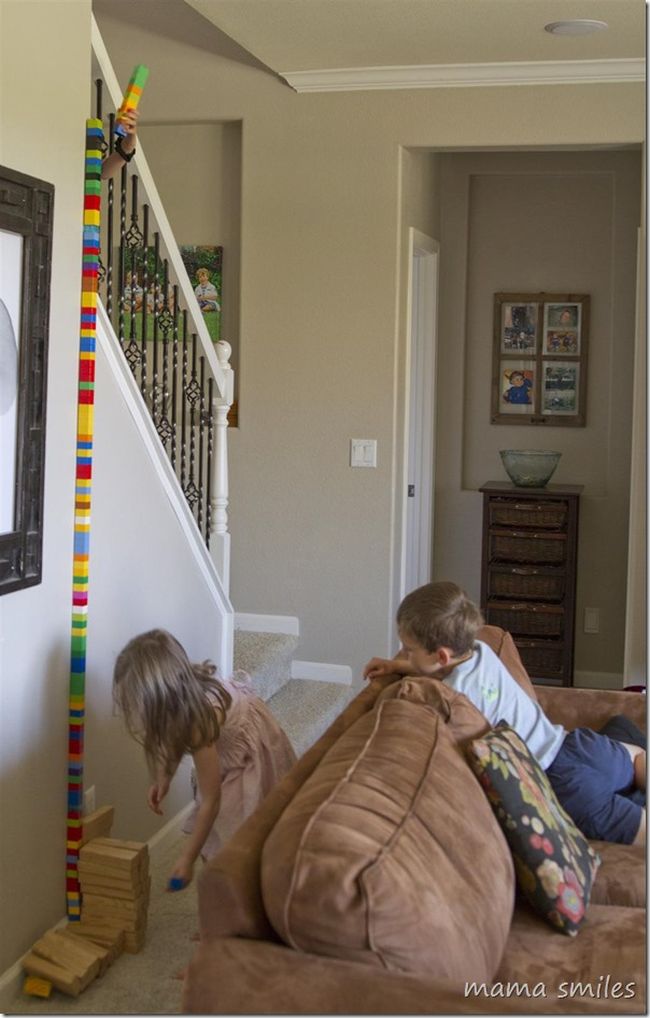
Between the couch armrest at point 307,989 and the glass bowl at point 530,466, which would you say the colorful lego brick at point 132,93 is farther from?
the glass bowl at point 530,466

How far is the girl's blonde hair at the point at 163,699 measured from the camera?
2672 millimetres

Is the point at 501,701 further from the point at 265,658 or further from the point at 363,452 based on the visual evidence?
the point at 363,452

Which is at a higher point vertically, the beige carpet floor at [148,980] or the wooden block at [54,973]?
the wooden block at [54,973]

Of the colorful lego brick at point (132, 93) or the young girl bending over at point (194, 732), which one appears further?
the colorful lego brick at point (132, 93)

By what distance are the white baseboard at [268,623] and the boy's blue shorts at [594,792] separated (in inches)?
101

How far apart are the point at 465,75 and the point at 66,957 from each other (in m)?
3.82

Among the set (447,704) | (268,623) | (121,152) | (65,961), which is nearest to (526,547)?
(268,623)

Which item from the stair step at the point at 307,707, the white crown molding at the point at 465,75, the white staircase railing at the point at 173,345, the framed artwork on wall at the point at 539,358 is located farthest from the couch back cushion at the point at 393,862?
the framed artwork on wall at the point at 539,358

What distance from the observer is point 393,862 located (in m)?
1.67

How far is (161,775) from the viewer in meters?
2.76

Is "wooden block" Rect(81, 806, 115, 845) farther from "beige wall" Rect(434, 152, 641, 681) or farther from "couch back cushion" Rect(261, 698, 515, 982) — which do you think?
"beige wall" Rect(434, 152, 641, 681)

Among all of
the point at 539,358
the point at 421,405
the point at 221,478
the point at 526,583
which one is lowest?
the point at 526,583

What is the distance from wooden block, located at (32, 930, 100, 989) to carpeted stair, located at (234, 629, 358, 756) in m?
1.58

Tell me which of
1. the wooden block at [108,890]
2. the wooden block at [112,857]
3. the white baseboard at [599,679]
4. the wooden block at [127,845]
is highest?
the wooden block at [127,845]
